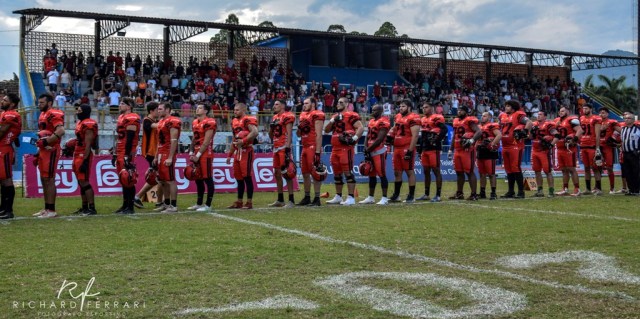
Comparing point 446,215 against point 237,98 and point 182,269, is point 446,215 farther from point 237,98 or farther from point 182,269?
point 237,98

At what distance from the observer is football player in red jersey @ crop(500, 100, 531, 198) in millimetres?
15938

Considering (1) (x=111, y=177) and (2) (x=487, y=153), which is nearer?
(2) (x=487, y=153)

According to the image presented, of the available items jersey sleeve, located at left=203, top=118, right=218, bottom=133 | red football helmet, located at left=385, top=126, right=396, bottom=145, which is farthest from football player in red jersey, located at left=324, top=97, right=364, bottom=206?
jersey sleeve, located at left=203, top=118, right=218, bottom=133

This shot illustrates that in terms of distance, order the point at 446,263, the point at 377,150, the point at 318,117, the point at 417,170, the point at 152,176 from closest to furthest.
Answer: the point at 446,263 → the point at 152,176 → the point at 318,117 → the point at 377,150 → the point at 417,170

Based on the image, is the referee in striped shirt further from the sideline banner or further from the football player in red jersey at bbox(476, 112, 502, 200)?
the sideline banner

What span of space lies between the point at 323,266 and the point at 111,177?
1197cm

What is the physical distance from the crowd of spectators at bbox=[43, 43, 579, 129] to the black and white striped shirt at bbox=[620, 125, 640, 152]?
34.5ft

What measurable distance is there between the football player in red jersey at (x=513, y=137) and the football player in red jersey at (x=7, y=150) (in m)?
10.1

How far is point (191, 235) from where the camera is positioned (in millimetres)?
9633

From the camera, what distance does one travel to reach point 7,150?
11867mm

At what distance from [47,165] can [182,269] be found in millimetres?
5971
